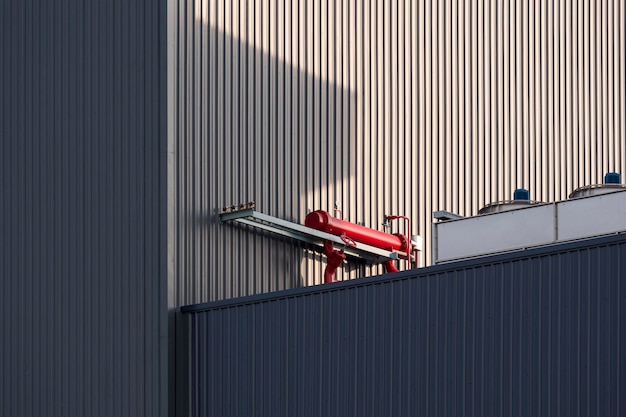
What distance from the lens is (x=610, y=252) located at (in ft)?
59.5

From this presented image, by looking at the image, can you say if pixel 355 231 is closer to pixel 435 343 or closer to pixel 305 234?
pixel 305 234

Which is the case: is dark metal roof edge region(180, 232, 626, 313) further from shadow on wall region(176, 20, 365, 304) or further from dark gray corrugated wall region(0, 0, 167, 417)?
dark gray corrugated wall region(0, 0, 167, 417)

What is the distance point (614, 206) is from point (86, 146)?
32.0 ft

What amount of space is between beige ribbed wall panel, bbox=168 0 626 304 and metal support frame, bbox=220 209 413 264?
0.28 meters

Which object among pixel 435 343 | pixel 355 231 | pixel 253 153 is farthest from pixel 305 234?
pixel 435 343

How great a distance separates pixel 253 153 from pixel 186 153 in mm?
1636

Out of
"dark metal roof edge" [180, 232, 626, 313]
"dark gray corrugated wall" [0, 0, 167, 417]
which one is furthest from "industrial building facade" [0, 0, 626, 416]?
"dark metal roof edge" [180, 232, 626, 313]

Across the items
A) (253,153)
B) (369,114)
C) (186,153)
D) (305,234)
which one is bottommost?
(305,234)

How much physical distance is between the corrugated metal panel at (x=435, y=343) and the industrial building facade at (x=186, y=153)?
4.88ft

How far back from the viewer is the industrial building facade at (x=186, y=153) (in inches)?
934

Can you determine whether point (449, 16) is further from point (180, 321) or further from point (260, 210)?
point (180, 321)

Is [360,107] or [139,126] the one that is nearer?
[139,126]

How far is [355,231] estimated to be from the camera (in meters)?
26.1

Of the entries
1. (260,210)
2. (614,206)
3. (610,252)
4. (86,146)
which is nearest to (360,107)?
(260,210)
